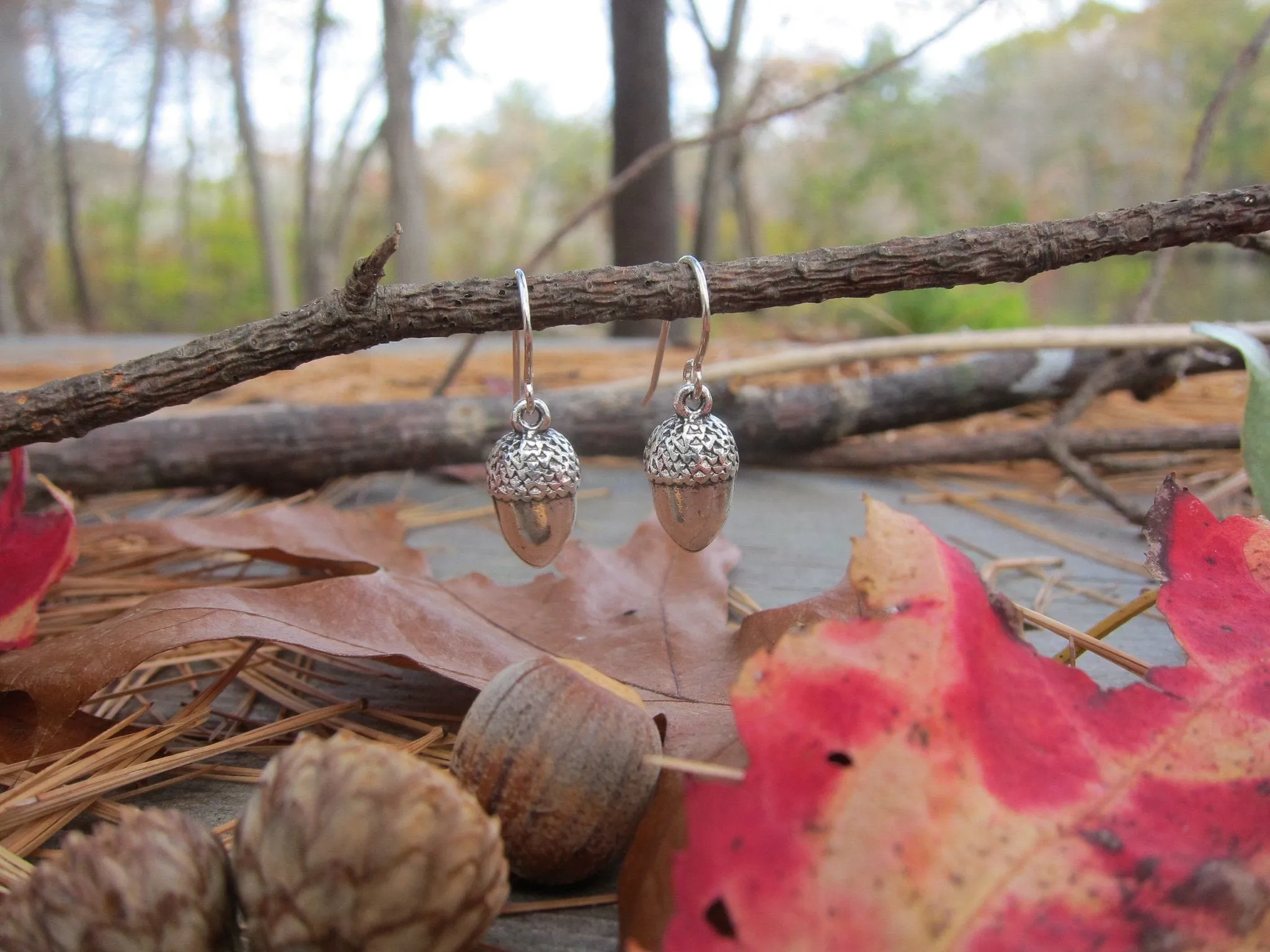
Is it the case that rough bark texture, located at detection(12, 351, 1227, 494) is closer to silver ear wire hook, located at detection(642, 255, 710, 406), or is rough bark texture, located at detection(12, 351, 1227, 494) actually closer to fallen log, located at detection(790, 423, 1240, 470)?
fallen log, located at detection(790, 423, 1240, 470)

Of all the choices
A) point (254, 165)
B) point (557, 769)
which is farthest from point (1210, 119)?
point (254, 165)

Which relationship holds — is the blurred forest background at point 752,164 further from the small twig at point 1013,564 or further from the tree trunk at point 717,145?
the small twig at point 1013,564

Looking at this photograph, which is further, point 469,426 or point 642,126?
point 642,126

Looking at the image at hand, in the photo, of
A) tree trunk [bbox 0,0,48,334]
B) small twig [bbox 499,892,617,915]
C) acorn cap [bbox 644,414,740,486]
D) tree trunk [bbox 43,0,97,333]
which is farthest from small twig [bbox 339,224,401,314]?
tree trunk [bbox 43,0,97,333]

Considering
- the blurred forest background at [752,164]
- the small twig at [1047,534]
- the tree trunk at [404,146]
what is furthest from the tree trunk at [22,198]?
the small twig at [1047,534]

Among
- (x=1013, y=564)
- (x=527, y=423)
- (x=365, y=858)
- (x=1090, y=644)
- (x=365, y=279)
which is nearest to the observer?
(x=365, y=858)

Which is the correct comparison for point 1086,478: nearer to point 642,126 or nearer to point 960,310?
point 960,310

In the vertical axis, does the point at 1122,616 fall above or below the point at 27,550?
below

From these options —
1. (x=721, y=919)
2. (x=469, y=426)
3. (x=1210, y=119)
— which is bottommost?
(x=721, y=919)

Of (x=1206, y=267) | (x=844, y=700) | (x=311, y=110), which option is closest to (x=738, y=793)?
(x=844, y=700)
